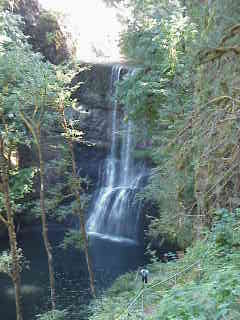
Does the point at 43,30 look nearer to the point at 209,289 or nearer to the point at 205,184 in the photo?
the point at 205,184

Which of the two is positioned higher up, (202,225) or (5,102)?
(5,102)

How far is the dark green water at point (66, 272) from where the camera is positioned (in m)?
11.8

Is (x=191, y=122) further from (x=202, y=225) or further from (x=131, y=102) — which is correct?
(x=131, y=102)

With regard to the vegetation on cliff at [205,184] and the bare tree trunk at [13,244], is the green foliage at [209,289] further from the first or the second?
the bare tree trunk at [13,244]

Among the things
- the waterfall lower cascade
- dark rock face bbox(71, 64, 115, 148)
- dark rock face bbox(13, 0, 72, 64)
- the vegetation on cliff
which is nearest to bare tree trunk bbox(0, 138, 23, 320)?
the vegetation on cliff

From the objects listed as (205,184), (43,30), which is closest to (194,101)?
(205,184)

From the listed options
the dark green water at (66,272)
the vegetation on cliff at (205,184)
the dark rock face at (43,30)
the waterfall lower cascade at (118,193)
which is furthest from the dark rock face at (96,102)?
the vegetation on cliff at (205,184)

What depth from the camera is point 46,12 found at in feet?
68.7

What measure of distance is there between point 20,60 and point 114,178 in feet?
40.8

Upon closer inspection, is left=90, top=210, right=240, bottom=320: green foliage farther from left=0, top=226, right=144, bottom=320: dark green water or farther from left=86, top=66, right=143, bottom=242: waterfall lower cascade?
left=86, top=66, right=143, bottom=242: waterfall lower cascade

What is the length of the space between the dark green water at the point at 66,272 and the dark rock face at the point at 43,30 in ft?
28.7

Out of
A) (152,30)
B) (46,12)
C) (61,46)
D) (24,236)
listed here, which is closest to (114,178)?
(24,236)

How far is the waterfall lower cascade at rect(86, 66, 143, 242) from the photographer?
1844 centimetres

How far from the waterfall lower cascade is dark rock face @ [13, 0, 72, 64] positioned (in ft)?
9.78
